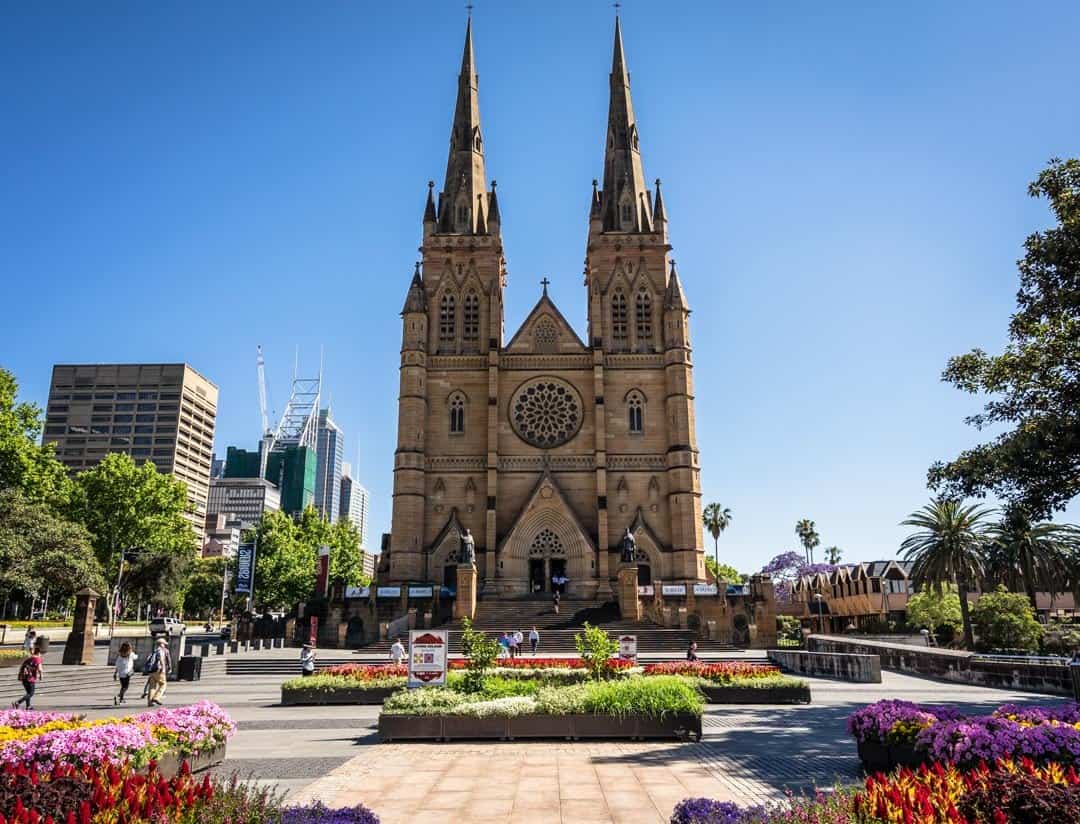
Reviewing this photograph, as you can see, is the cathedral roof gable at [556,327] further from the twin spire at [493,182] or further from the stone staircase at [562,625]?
the stone staircase at [562,625]

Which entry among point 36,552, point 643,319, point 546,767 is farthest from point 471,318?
point 546,767

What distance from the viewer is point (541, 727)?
13.0 meters

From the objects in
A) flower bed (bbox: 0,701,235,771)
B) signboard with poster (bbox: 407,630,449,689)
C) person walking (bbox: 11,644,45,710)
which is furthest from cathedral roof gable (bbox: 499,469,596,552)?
flower bed (bbox: 0,701,235,771)

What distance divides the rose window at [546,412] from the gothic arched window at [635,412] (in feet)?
10.8

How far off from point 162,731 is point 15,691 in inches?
656

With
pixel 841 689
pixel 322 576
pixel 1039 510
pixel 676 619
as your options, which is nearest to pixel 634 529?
pixel 676 619

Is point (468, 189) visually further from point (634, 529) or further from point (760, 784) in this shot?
point (760, 784)

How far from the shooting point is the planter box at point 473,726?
13070 mm

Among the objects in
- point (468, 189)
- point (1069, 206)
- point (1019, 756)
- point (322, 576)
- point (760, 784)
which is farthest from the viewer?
point (468, 189)

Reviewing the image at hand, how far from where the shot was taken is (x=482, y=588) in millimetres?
46188

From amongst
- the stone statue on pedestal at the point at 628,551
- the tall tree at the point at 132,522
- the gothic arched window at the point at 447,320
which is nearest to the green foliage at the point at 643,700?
the stone statue on pedestal at the point at 628,551

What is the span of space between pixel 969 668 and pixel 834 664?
4.08 meters

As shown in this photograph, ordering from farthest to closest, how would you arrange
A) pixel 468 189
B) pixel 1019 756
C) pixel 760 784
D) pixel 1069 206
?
pixel 468 189
pixel 1069 206
pixel 760 784
pixel 1019 756

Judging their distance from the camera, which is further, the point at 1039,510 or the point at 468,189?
the point at 468,189
